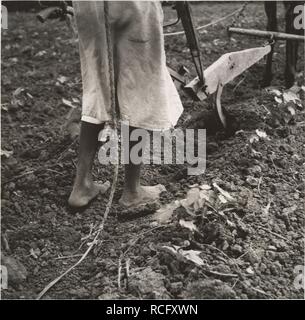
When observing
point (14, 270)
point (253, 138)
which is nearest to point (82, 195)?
point (14, 270)

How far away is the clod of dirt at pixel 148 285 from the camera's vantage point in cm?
186

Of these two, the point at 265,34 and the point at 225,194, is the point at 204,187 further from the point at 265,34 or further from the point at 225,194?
the point at 265,34

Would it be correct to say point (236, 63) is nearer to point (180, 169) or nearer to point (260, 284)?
point (180, 169)

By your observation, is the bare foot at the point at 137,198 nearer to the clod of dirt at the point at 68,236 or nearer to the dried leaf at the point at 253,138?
the clod of dirt at the point at 68,236

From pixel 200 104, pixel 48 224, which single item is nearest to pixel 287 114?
pixel 200 104

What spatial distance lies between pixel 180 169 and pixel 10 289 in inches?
49.5

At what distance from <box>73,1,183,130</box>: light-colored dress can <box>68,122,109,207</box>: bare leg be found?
10 cm

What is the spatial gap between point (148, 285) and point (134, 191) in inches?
26.3

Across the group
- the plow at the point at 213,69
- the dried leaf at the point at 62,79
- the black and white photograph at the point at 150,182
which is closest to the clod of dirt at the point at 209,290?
the black and white photograph at the point at 150,182

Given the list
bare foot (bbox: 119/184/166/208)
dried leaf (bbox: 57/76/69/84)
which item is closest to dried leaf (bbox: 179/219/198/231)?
bare foot (bbox: 119/184/166/208)

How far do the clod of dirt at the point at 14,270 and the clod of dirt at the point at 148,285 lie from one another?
469 millimetres

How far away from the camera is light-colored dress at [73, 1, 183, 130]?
2053 millimetres

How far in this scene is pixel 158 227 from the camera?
228cm
